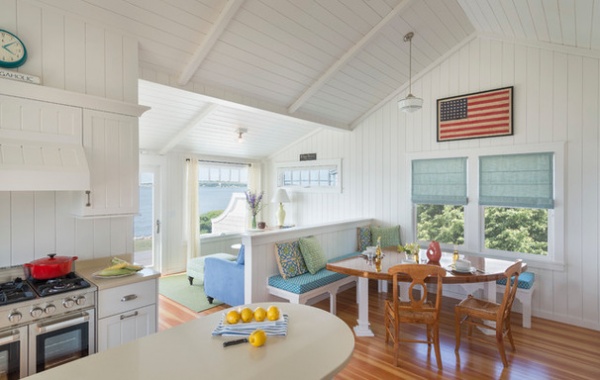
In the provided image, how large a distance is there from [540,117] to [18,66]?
16.3 ft

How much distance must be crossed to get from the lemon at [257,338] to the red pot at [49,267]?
5.56 feet

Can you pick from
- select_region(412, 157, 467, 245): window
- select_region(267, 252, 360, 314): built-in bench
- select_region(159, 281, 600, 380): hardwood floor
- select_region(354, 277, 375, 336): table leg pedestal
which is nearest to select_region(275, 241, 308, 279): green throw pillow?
select_region(267, 252, 360, 314): built-in bench

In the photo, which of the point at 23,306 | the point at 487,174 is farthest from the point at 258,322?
the point at 487,174

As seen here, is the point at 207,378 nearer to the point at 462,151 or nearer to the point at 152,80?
the point at 152,80

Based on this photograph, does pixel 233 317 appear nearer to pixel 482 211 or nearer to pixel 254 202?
pixel 482 211

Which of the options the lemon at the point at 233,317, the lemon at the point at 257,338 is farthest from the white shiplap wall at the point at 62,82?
the lemon at the point at 257,338

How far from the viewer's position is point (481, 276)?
2832mm

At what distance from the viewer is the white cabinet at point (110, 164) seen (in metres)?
2.42

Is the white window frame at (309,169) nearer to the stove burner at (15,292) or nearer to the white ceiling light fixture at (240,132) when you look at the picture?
the white ceiling light fixture at (240,132)

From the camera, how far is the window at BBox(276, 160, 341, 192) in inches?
226

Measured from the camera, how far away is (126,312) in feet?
7.61

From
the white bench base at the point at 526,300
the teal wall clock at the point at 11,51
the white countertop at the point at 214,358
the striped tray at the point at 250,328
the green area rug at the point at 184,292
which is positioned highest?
the teal wall clock at the point at 11,51

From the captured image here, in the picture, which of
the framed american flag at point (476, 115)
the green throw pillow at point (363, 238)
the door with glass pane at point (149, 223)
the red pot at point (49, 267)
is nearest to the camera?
the red pot at point (49, 267)

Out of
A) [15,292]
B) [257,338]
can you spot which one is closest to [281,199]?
[15,292]
